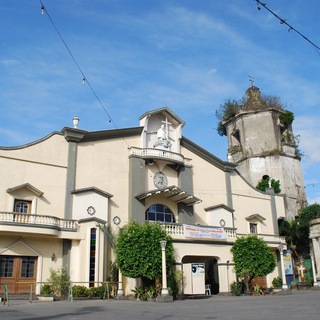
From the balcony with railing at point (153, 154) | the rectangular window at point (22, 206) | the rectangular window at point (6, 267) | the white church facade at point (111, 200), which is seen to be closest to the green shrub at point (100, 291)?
the white church facade at point (111, 200)

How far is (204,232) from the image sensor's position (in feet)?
81.5

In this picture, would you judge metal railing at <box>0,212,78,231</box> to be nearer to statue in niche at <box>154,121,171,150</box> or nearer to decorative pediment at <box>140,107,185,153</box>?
decorative pediment at <box>140,107,185,153</box>

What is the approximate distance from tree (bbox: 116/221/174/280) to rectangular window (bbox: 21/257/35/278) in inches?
176

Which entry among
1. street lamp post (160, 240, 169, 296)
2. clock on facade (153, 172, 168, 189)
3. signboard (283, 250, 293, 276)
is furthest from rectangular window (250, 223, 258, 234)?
street lamp post (160, 240, 169, 296)

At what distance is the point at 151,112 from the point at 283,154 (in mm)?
14008

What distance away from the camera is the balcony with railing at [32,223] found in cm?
2009

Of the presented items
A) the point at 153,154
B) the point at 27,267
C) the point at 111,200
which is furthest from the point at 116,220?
the point at 27,267

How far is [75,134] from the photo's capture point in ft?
80.6

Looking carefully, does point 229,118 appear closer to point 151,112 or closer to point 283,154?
point 283,154

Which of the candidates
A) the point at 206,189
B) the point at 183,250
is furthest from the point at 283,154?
the point at 183,250

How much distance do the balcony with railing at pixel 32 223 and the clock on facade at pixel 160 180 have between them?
6965 millimetres

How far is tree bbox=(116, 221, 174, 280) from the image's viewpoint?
20375 mm

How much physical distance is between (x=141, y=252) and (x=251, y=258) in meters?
7.84

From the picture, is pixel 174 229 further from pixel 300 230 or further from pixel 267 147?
pixel 267 147
